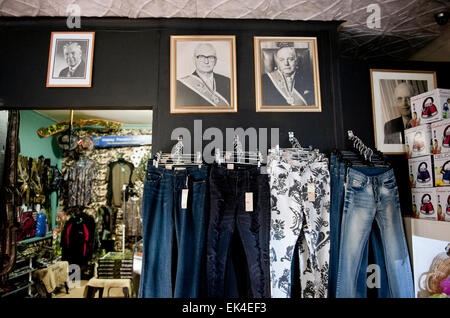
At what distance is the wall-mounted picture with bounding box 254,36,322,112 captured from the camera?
7.66 feet

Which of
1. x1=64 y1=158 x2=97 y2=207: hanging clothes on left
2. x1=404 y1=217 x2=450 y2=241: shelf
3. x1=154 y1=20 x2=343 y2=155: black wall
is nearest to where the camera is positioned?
x1=404 y1=217 x2=450 y2=241: shelf

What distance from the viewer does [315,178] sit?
6.83 feet

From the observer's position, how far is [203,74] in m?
2.34

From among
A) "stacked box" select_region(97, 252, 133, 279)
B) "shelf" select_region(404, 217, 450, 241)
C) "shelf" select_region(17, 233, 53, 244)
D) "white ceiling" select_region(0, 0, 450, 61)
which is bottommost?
"stacked box" select_region(97, 252, 133, 279)

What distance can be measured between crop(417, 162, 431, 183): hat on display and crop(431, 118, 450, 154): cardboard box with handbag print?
0.14 metres

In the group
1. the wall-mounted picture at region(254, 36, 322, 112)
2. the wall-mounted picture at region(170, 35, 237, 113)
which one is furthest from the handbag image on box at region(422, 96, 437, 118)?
the wall-mounted picture at region(170, 35, 237, 113)

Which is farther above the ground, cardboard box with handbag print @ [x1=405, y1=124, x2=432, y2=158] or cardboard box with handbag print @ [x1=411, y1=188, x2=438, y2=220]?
cardboard box with handbag print @ [x1=405, y1=124, x2=432, y2=158]

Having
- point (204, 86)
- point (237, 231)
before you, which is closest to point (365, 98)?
point (204, 86)

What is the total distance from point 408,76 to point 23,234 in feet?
18.1

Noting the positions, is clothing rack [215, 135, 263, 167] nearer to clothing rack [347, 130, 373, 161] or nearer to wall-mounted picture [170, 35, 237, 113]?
wall-mounted picture [170, 35, 237, 113]

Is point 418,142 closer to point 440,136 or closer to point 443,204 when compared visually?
point 440,136

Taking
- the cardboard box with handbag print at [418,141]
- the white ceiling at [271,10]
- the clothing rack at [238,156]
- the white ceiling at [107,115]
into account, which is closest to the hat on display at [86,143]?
the white ceiling at [107,115]

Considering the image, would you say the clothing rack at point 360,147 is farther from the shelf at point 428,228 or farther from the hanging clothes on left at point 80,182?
the hanging clothes on left at point 80,182

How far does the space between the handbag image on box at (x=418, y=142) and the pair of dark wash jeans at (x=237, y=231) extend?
4.57ft
